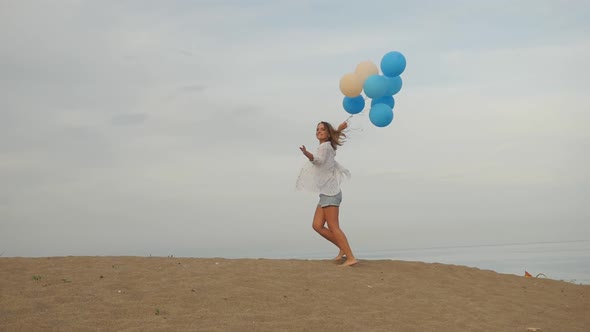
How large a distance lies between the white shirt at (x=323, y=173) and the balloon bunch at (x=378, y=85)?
93cm

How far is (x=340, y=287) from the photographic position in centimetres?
870

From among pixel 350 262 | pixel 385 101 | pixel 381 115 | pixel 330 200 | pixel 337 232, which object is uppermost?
pixel 385 101

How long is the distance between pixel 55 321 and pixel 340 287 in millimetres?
3865

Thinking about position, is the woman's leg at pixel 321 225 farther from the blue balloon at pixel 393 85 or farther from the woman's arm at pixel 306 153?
the blue balloon at pixel 393 85

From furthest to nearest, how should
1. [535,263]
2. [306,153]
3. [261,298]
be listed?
[535,263]
[306,153]
[261,298]

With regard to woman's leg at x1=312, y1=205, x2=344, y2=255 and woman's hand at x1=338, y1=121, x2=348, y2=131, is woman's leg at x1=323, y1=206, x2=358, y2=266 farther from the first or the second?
woman's hand at x1=338, y1=121, x2=348, y2=131

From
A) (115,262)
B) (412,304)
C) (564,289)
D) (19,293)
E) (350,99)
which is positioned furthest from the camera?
(564,289)

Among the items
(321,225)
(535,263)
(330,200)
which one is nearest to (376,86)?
(330,200)

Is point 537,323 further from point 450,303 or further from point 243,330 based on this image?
point 243,330

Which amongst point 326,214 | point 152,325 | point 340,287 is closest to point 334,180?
point 326,214

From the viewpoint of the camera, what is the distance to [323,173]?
10.2m

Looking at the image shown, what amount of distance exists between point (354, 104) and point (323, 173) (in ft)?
4.31

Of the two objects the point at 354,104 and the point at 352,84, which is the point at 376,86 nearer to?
the point at 352,84

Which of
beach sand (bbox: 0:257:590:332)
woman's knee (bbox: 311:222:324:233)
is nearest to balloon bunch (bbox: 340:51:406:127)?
woman's knee (bbox: 311:222:324:233)
